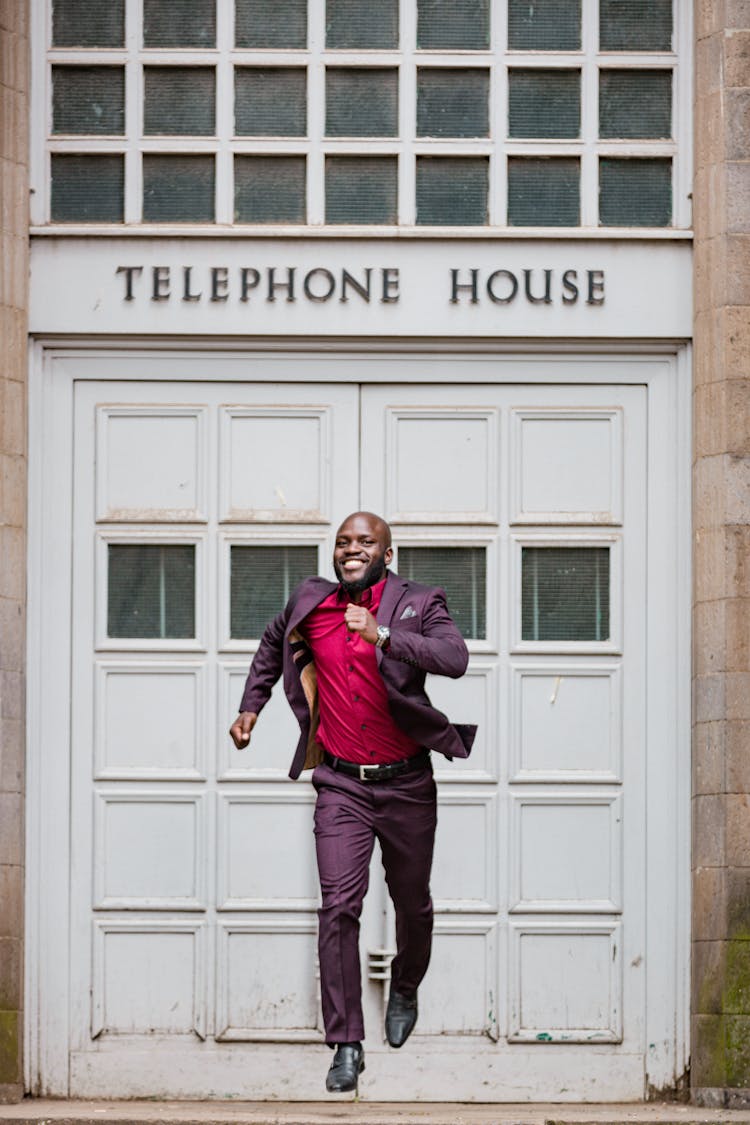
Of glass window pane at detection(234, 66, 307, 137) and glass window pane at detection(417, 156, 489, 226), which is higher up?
glass window pane at detection(234, 66, 307, 137)

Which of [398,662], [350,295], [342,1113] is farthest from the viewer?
[350,295]

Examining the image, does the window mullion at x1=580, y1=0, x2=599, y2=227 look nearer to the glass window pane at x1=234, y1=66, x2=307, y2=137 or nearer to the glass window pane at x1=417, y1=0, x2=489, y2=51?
the glass window pane at x1=417, y1=0, x2=489, y2=51

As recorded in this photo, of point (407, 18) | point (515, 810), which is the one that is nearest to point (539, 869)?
point (515, 810)

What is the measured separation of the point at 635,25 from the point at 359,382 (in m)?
2.31

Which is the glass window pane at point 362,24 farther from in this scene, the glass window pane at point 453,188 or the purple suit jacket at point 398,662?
the purple suit jacket at point 398,662

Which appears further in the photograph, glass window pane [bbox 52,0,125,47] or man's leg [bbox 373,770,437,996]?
glass window pane [bbox 52,0,125,47]

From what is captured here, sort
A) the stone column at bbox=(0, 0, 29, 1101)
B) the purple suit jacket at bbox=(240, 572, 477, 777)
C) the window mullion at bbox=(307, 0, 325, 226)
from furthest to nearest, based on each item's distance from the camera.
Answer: the window mullion at bbox=(307, 0, 325, 226) → the stone column at bbox=(0, 0, 29, 1101) → the purple suit jacket at bbox=(240, 572, 477, 777)

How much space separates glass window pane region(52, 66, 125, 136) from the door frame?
1.11m

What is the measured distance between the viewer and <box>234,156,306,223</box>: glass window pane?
12.0 metres

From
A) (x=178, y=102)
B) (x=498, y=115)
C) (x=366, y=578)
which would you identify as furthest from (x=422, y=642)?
(x=178, y=102)

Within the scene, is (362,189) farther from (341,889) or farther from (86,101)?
(341,889)

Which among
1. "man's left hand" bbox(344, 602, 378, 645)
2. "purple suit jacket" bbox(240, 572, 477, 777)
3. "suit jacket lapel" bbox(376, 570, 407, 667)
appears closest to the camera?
"man's left hand" bbox(344, 602, 378, 645)

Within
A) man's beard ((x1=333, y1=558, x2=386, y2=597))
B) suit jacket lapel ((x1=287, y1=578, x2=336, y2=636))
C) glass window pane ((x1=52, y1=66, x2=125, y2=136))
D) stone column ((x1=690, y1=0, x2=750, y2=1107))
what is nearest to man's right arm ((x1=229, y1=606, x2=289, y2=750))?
suit jacket lapel ((x1=287, y1=578, x2=336, y2=636))

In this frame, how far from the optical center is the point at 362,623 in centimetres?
953
